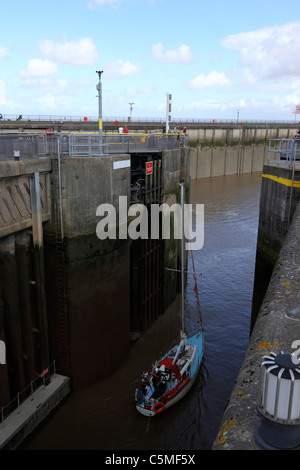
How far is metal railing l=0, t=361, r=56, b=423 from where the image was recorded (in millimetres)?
12336

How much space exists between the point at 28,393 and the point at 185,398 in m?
5.74

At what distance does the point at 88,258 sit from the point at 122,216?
7.50 feet

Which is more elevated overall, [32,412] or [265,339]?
[265,339]

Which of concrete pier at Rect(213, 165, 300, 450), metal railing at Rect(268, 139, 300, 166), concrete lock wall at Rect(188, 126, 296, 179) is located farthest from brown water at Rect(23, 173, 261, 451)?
concrete lock wall at Rect(188, 126, 296, 179)

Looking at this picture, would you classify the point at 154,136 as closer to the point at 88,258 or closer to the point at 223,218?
the point at 88,258

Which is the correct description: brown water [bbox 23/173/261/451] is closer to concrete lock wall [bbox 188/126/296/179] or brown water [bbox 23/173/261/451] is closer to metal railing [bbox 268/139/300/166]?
metal railing [bbox 268/139/300/166]

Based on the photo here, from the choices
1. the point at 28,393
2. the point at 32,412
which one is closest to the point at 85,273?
the point at 28,393

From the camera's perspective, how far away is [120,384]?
50.6 ft

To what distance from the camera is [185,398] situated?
15.0 m

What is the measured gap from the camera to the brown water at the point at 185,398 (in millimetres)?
13055

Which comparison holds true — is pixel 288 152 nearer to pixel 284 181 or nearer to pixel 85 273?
pixel 284 181

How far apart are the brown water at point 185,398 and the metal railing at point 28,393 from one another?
1.08m

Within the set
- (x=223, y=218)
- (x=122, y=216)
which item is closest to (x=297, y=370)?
(x=122, y=216)

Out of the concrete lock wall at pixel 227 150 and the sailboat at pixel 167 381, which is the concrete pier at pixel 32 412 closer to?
the sailboat at pixel 167 381
